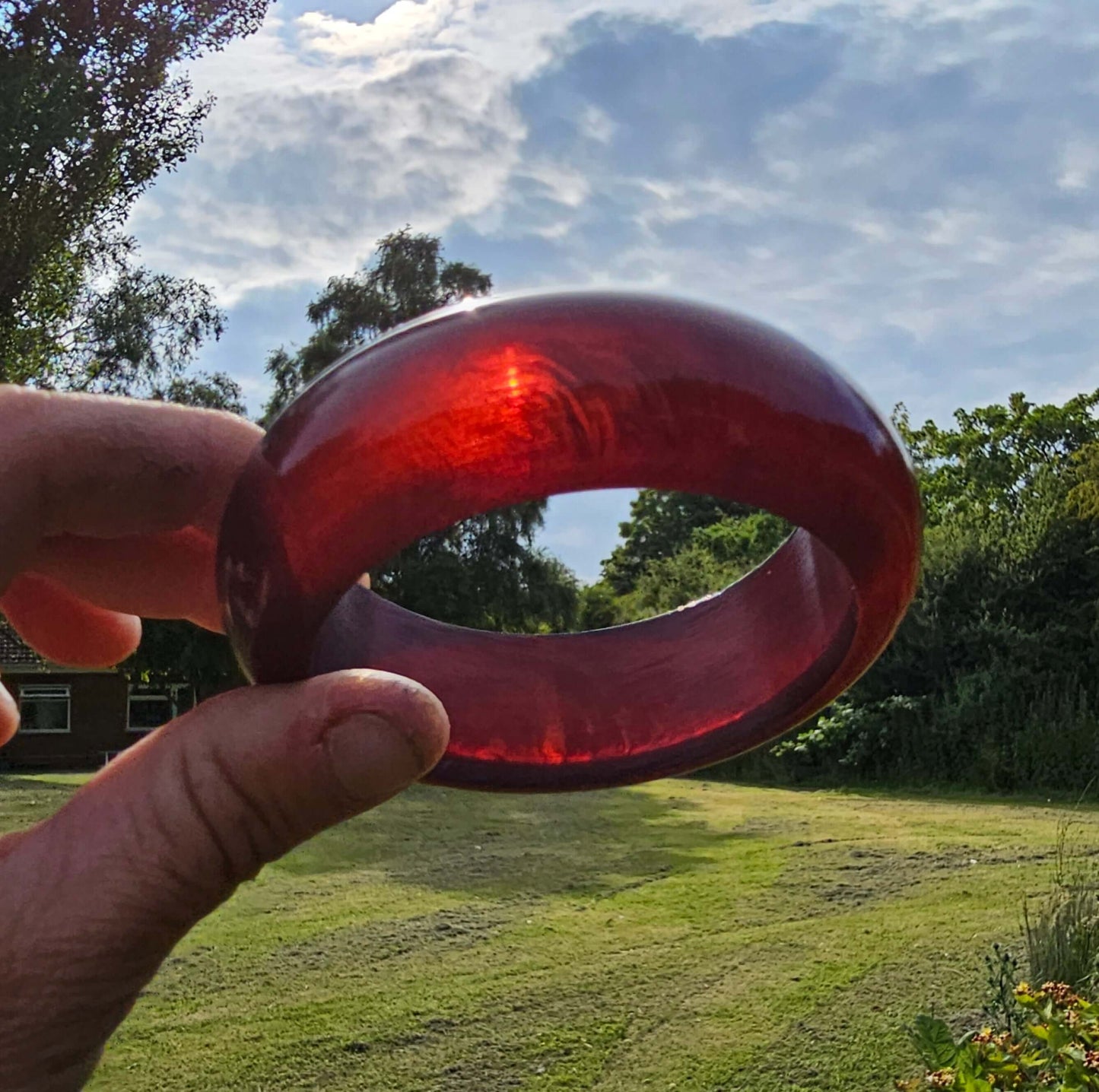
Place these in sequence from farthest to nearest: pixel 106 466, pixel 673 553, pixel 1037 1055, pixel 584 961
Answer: pixel 673 553 → pixel 584 961 → pixel 1037 1055 → pixel 106 466

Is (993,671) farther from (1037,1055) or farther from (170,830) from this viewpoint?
(170,830)

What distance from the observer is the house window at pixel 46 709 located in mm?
27000

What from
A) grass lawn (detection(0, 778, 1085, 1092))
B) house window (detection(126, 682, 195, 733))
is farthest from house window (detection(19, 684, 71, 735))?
grass lawn (detection(0, 778, 1085, 1092))

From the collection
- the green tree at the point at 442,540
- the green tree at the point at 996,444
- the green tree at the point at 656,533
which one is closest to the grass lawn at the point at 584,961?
the green tree at the point at 442,540

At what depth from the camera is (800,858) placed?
8906 mm

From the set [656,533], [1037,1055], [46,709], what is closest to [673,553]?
[656,533]

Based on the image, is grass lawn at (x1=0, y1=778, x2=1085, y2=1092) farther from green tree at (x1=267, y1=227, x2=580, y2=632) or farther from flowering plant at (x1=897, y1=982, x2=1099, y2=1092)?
green tree at (x1=267, y1=227, x2=580, y2=632)

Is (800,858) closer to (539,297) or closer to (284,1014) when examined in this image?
(284,1014)

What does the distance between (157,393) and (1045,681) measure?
47.0 ft

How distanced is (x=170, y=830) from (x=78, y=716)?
27.7m

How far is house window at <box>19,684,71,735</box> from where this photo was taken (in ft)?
88.6

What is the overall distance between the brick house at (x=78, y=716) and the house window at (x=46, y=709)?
0.02 meters

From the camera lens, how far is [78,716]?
2734 centimetres

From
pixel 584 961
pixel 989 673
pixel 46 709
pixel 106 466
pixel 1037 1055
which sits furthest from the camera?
pixel 46 709
